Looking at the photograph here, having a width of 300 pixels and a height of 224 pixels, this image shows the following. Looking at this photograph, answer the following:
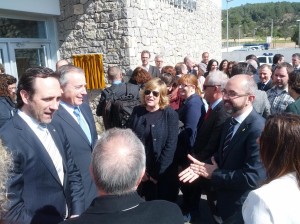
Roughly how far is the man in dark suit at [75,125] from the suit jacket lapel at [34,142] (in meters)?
0.44

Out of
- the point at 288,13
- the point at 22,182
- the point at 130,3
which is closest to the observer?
the point at 22,182

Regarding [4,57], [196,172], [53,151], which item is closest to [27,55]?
[4,57]

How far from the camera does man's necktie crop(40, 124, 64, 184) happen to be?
214 cm

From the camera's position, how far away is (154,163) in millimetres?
3533

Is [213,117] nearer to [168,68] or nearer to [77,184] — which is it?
[77,184]

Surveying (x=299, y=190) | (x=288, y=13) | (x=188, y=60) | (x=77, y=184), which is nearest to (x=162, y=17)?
(x=188, y=60)

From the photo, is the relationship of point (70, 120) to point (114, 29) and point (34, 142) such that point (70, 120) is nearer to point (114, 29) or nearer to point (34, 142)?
point (34, 142)

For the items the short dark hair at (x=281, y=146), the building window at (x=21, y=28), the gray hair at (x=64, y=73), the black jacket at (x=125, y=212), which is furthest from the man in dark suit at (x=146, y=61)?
the black jacket at (x=125, y=212)

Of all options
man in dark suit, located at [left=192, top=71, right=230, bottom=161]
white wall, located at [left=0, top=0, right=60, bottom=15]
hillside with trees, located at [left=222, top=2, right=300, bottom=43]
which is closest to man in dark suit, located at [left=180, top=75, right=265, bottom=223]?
man in dark suit, located at [left=192, top=71, right=230, bottom=161]

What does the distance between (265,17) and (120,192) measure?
4693 inches

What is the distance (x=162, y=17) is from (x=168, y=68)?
3.30m

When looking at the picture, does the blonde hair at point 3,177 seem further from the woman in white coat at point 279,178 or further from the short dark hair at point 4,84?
the short dark hair at point 4,84

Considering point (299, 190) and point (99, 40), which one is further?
point (99, 40)

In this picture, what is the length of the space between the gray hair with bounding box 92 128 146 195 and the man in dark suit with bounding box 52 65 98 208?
43.2 inches
